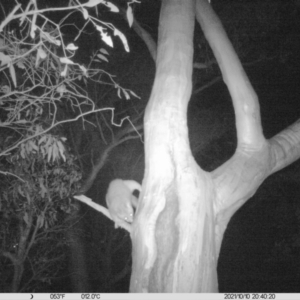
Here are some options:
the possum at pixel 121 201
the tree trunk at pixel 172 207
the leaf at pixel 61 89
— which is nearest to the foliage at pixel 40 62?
the leaf at pixel 61 89

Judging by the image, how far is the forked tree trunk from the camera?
2.04 metres

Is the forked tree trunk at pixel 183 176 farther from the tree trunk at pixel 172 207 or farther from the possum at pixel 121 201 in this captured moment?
the possum at pixel 121 201

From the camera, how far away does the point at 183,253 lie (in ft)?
6.63

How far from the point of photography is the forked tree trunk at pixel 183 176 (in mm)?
2045

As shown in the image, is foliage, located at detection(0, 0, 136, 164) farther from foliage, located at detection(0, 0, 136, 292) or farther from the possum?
the possum

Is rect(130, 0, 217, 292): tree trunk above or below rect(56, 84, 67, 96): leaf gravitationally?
below

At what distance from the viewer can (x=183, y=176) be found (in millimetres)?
2146

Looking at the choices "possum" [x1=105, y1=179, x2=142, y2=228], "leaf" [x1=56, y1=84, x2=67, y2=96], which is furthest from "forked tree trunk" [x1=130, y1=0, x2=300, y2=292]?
"possum" [x1=105, y1=179, x2=142, y2=228]

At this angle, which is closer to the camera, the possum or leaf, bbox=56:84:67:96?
leaf, bbox=56:84:67:96

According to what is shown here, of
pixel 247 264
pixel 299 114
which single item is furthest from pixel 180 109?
pixel 247 264

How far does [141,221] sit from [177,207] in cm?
24

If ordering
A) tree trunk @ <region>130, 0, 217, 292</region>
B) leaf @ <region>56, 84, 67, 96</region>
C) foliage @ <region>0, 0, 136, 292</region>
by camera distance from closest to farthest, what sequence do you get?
tree trunk @ <region>130, 0, 217, 292</region>, leaf @ <region>56, 84, 67, 96</region>, foliage @ <region>0, 0, 136, 292</region>

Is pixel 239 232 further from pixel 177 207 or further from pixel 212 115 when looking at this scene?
pixel 177 207

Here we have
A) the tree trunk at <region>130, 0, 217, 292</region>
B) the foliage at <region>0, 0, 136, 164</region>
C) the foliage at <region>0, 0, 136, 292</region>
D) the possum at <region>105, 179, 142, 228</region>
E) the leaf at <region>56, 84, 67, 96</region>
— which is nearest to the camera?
the foliage at <region>0, 0, 136, 164</region>
